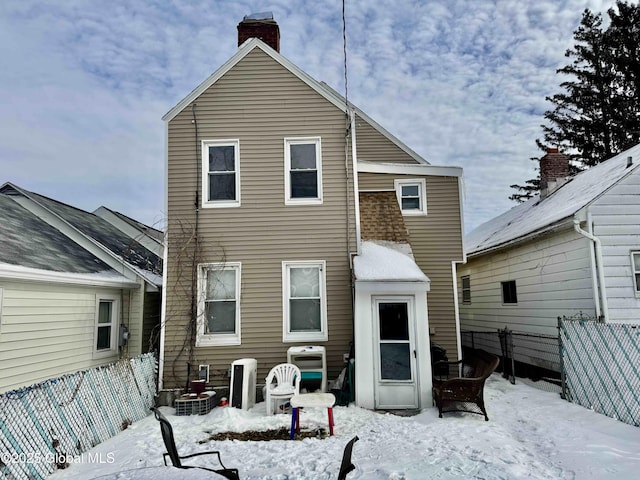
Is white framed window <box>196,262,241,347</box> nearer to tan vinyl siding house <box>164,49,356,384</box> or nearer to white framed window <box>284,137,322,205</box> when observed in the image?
tan vinyl siding house <box>164,49,356,384</box>

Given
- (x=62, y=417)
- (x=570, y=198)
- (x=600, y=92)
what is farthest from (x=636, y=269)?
(x=600, y=92)

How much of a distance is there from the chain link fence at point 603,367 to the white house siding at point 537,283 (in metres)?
1.47

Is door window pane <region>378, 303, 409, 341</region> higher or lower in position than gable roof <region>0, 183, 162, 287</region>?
lower

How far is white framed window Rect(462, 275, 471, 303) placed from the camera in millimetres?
15992

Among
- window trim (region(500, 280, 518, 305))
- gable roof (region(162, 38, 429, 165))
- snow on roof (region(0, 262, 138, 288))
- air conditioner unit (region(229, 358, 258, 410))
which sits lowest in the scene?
air conditioner unit (region(229, 358, 258, 410))

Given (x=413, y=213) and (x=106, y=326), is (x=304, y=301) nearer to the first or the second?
(x=413, y=213)

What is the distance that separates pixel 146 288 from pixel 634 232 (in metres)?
11.4

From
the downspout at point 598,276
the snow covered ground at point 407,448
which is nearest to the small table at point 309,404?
the snow covered ground at point 407,448

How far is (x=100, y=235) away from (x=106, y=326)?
298 cm

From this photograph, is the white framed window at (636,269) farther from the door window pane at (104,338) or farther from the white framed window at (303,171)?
the door window pane at (104,338)

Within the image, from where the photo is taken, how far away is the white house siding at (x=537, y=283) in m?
9.23

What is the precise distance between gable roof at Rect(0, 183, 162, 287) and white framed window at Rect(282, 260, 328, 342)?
3712mm

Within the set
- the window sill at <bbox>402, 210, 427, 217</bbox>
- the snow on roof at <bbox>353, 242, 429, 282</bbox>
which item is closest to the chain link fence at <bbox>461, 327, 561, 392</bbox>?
the snow on roof at <bbox>353, 242, 429, 282</bbox>

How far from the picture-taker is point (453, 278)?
10.5 metres
